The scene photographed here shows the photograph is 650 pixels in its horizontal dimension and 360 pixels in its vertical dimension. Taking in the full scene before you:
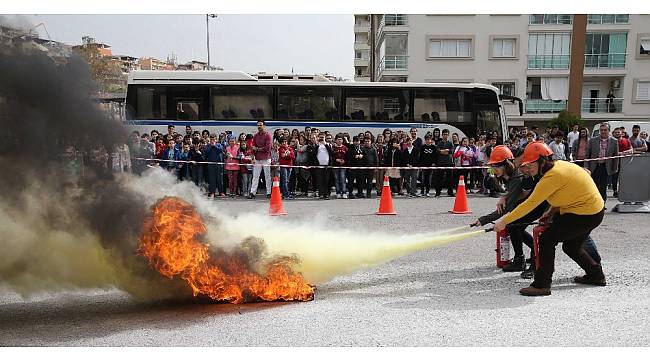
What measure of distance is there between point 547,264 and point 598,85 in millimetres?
41457

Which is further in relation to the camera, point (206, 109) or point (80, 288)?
point (206, 109)

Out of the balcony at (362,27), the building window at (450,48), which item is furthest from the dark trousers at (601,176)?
the balcony at (362,27)

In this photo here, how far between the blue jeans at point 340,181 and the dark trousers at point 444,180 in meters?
2.46

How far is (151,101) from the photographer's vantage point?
687 inches

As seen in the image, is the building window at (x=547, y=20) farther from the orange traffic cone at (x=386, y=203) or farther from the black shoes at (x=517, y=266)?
the black shoes at (x=517, y=266)

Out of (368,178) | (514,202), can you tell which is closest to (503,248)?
(514,202)

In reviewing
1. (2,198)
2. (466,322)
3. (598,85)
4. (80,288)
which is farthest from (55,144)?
(598,85)

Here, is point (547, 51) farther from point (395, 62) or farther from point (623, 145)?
point (623, 145)

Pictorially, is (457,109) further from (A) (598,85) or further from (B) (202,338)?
(A) (598,85)

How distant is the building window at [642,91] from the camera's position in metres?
40.2

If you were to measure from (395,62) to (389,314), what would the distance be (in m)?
37.8

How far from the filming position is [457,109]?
1789cm

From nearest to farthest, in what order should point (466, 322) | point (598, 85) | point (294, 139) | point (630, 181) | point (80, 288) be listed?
point (466, 322) → point (80, 288) → point (630, 181) → point (294, 139) → point (598, 85)

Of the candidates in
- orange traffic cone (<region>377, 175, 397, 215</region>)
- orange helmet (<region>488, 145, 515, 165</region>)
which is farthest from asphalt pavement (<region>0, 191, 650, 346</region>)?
orange traffic cone (<region>377, 175, 397, 215</region>)
